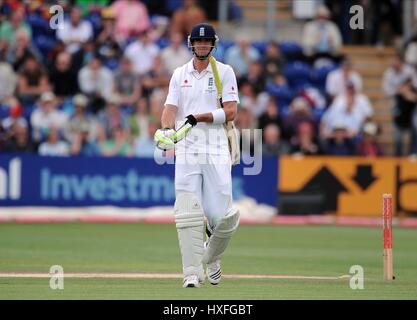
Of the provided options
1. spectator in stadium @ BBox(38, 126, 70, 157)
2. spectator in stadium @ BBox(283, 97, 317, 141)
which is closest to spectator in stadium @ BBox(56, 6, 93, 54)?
spectator in stadium @ BBox(38, 126, 70, 157)

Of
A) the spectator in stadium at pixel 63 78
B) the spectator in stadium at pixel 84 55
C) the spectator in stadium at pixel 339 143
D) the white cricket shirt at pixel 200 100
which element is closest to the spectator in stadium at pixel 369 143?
the spectator in stadium at pixel 339 143

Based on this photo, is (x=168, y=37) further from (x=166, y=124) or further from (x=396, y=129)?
(x=166, y=124)

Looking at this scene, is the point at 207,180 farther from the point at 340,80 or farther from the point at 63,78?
the point at 340,80

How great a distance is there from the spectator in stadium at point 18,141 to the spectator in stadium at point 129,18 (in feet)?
11.9

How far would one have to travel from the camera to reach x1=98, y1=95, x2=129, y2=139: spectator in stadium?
21.7 m

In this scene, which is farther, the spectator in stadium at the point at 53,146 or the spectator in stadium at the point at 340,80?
the spectator in stadium at the point at 340,80

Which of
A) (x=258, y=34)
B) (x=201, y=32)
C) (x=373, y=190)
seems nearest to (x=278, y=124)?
(x=373, y=190)

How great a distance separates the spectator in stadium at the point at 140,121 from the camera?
21806 millimetres

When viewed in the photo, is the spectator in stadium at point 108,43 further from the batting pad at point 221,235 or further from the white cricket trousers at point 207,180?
the white cricket trousers at point 207,180

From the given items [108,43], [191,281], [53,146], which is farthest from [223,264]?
[108,43]

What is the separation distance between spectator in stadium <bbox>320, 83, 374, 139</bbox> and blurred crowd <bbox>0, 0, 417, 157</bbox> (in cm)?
2

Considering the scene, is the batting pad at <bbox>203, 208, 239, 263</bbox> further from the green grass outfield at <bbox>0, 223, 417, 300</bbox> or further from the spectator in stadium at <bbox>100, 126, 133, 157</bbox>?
the spectator in stadium at <bbox>100, 126, 133, 157</bbox>

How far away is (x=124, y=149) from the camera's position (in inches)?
853

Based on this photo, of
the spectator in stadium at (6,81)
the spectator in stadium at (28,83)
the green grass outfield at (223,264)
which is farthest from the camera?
the spectator in stadium at (28,83)
